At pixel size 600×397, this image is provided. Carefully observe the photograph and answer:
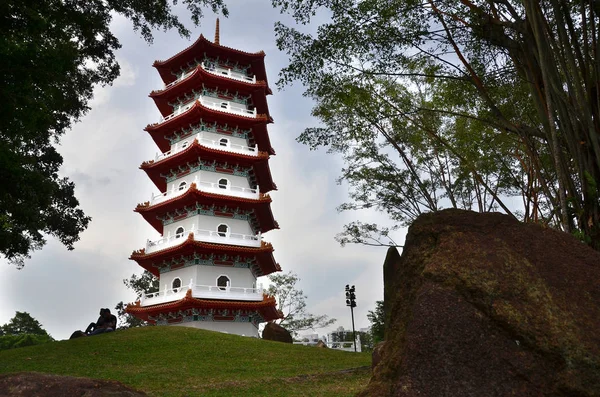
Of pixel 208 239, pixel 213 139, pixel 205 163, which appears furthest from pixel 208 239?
pixel 213 139

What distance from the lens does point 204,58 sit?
28.3 meters

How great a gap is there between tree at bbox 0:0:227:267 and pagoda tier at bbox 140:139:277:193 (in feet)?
29.9

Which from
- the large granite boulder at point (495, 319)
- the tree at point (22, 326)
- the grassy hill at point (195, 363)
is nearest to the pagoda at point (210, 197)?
the grassy hill at point (195, 363)

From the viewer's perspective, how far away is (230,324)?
850 inches

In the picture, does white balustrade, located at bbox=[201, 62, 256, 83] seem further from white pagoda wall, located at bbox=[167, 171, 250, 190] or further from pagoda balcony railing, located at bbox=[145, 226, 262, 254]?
pagoda balcony railing, located at bbox=[145, 226, 262, 254]

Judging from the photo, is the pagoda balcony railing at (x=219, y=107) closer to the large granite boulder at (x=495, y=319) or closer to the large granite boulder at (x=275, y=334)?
the large granite boulder at (x=275, y=334)

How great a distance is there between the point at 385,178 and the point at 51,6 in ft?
40.1

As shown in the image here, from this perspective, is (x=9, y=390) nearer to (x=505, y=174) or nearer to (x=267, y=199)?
(x=505, y=174)

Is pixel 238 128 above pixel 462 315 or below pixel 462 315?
above

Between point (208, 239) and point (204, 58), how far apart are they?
12260 mm

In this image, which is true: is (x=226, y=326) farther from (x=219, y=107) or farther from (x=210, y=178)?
(x=219, y=107)

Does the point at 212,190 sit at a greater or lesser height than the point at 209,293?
greater

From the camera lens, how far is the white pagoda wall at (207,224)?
23156 millimetres

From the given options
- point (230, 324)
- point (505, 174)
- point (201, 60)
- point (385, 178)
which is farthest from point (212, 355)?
point (201, 60)
